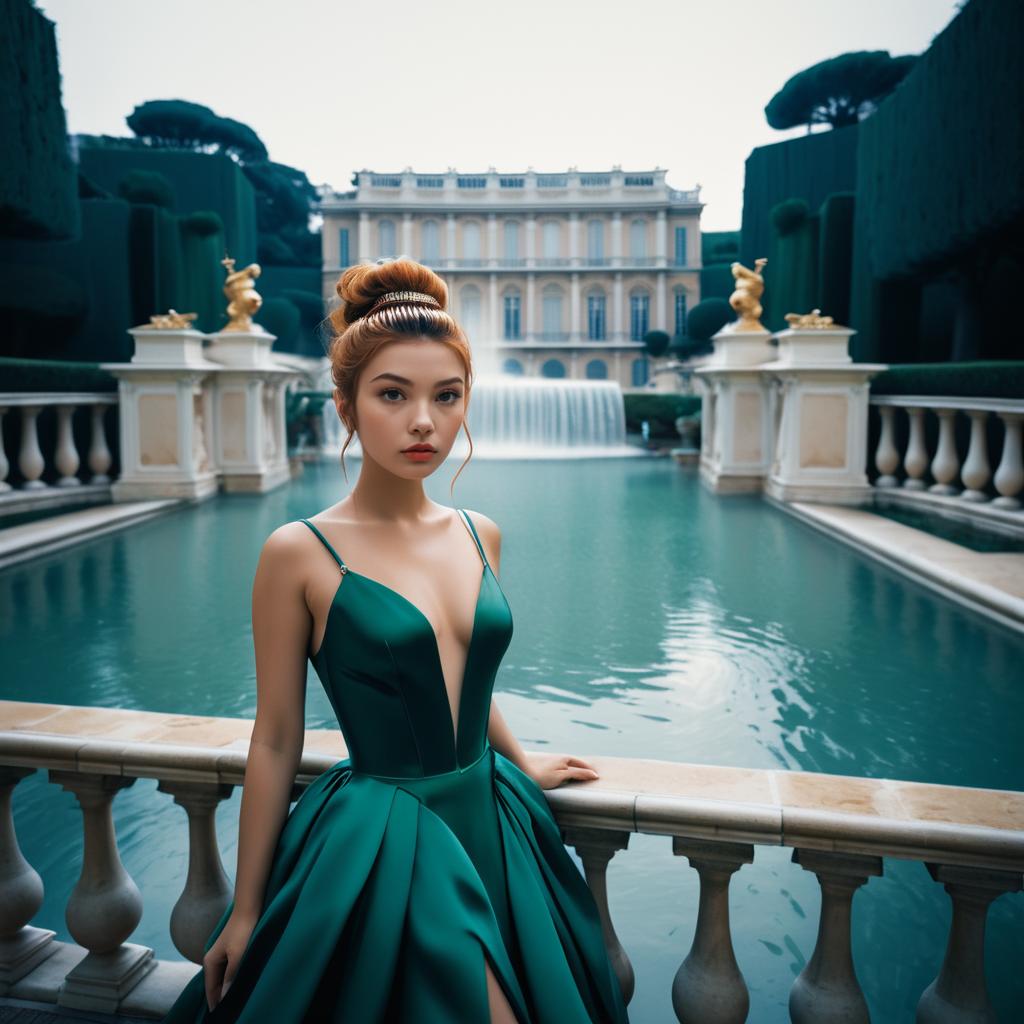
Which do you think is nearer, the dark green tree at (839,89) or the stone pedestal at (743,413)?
the stone pedestal at (743,413)

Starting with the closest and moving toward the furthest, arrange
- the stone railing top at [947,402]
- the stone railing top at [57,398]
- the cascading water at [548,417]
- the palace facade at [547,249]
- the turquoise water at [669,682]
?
the turquoise water at [669,682]
the stone railing top at [947,402]
the stone railing top at [57,398]
the cascading water at [548,417]
the palace facade at [547,249]

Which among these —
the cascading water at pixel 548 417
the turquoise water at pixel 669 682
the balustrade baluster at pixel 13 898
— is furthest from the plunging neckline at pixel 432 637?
the cascading water at pixel 548 417

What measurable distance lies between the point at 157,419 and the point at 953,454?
7.51 meters

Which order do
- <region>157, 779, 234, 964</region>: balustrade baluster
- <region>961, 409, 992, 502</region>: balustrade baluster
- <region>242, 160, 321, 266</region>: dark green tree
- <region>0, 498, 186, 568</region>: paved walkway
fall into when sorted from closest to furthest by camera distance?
1. <region>157, 779, 234, 964</region>: balustrade baluster
2. <region>0, 498, 186, 568</region>: paved walkway
3. <region>961, 409, 992, 502</region>: balustrade baluster
4. <region>242, 160, 321, 266</region>: dark green tree

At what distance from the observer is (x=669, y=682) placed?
3.84 meters

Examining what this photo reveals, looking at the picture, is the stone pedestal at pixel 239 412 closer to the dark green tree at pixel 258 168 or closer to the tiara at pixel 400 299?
the tiara at pixel 400 299

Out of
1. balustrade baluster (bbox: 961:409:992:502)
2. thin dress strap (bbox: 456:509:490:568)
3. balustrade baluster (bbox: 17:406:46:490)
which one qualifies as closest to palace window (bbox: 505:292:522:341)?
balustrade baluster (bbox: 17:406:46:490)

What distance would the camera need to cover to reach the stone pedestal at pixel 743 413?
10.7 m

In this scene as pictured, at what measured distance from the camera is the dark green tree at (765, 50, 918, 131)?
1293 inches

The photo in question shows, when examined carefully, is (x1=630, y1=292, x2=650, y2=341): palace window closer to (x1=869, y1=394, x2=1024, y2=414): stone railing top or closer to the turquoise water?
Answer: (x1=869, y1=394, x2=1024, y2=414): stone railing top

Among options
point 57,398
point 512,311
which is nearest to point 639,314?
point 512,311

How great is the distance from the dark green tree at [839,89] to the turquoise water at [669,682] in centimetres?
3121

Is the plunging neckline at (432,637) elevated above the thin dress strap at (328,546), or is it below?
below

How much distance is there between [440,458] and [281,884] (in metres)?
0.63
